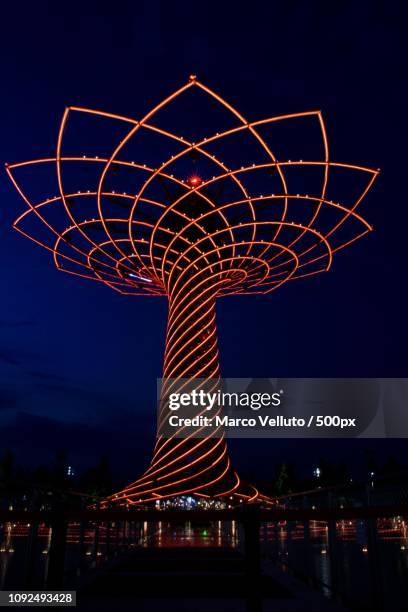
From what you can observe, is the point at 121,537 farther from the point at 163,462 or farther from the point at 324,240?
the point at 324,240

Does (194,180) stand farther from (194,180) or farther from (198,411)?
(198,411)

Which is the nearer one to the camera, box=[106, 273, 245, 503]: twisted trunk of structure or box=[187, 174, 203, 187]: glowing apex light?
box=[106, 273, 245, 503]: twisted trunk of structure

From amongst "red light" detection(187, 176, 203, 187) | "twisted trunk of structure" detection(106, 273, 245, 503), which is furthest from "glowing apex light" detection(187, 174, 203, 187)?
"twisted trunk of structure" detection(106, 273, 245, 503)

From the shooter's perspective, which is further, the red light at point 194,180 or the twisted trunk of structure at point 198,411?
the red light at point 194,180

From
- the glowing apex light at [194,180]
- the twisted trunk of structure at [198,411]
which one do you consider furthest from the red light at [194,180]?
the twisted trunk of structure at [198,411]

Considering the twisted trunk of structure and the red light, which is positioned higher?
the red light

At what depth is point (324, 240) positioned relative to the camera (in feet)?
71.6

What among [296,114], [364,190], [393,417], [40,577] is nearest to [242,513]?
[40,577]

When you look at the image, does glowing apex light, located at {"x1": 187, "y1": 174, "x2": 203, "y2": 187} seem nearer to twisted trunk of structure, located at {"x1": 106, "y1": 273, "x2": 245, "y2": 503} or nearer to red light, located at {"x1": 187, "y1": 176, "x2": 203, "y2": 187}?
red light, located at {"x1": 187, "y1": 176, "x2": 203, "y2": 187}

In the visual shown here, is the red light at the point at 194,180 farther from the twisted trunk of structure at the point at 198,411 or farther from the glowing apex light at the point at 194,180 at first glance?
the twisted trunk of structure at the point at 198,411

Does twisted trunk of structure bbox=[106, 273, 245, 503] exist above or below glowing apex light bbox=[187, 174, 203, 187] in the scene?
below

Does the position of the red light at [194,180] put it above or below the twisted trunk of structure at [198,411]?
above

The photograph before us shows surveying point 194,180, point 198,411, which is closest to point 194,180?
point 194,180

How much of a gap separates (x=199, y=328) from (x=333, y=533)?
731 inches
